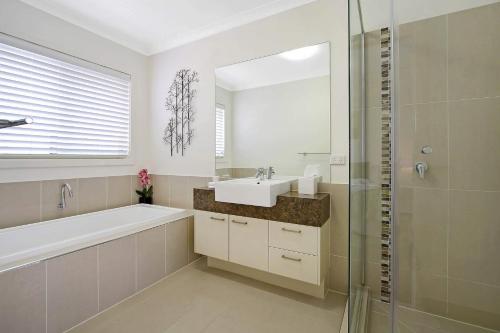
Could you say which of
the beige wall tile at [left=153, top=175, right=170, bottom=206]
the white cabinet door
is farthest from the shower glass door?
the beige wall tile at [left=153, top=175, right=170, bottom=206]

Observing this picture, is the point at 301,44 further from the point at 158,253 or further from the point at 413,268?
the point at 158,253

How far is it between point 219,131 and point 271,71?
821 mm

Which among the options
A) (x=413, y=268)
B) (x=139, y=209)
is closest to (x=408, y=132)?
(x=413, y=268)

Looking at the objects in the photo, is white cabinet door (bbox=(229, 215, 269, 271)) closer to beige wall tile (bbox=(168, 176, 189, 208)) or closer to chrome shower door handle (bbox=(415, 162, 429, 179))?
beige wall tile (bbox=(168, 176, 189, 208))

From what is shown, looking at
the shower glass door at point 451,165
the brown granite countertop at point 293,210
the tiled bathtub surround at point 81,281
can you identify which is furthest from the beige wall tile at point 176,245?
the shower glass door at point 451,165

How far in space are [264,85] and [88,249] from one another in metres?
2.01

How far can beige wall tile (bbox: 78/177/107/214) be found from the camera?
8.01 feet

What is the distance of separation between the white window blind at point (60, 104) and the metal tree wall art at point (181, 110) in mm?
501

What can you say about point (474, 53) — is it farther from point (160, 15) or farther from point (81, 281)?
point (81, 281)

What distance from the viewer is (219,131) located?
→ 2615 mm

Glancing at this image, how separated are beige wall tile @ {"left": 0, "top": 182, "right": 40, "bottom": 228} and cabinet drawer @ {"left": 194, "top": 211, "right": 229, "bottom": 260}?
1403 millimetres

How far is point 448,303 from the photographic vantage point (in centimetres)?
138

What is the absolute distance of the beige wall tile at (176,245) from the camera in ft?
7.57

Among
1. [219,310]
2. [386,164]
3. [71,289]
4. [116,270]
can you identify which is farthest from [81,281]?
[386,164]
